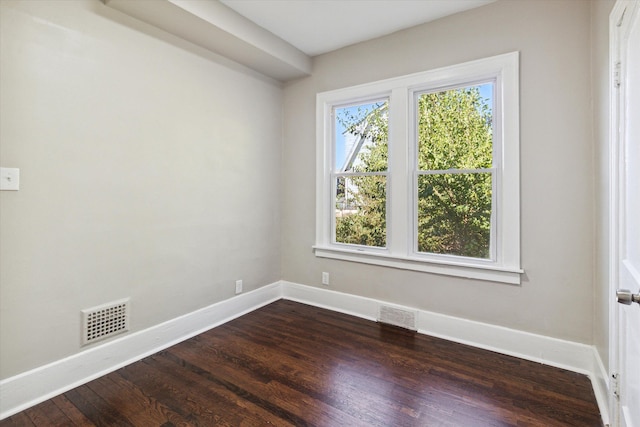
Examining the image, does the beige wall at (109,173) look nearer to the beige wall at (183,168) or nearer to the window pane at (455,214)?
the beige wall at (183,168)

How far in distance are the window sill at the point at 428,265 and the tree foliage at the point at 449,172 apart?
0.15m

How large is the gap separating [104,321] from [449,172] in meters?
2.93

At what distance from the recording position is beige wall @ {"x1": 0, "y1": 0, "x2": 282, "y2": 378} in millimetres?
1800

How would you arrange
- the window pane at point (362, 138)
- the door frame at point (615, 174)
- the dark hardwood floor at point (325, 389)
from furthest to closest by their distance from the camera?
the window pane at point (362, 138) → the dark hardwood floor at point (325, 389) → the door frame at point (615, 174)

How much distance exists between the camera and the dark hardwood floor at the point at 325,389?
1714 millimetres

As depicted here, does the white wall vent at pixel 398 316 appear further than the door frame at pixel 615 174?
Yes

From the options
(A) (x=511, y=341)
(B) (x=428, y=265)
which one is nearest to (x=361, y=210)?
(B) (x=428, y=265)

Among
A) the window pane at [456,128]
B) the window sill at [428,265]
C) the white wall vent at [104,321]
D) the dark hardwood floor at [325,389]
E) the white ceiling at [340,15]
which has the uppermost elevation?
the white ceiling at [340,15]

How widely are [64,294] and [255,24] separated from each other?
257cm

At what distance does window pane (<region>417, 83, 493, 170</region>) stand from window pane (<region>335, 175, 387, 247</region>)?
1.75 feet

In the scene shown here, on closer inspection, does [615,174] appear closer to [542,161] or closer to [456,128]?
[542,161]

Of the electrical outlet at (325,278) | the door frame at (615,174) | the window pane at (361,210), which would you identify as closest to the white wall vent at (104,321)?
the electrical outlet at (325,278)

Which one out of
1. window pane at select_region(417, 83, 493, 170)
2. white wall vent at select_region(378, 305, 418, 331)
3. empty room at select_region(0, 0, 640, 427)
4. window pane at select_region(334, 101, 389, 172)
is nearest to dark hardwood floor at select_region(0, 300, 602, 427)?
empty room at select_region(0, 0, 640, 427)

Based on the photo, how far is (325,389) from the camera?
1.97 meters
